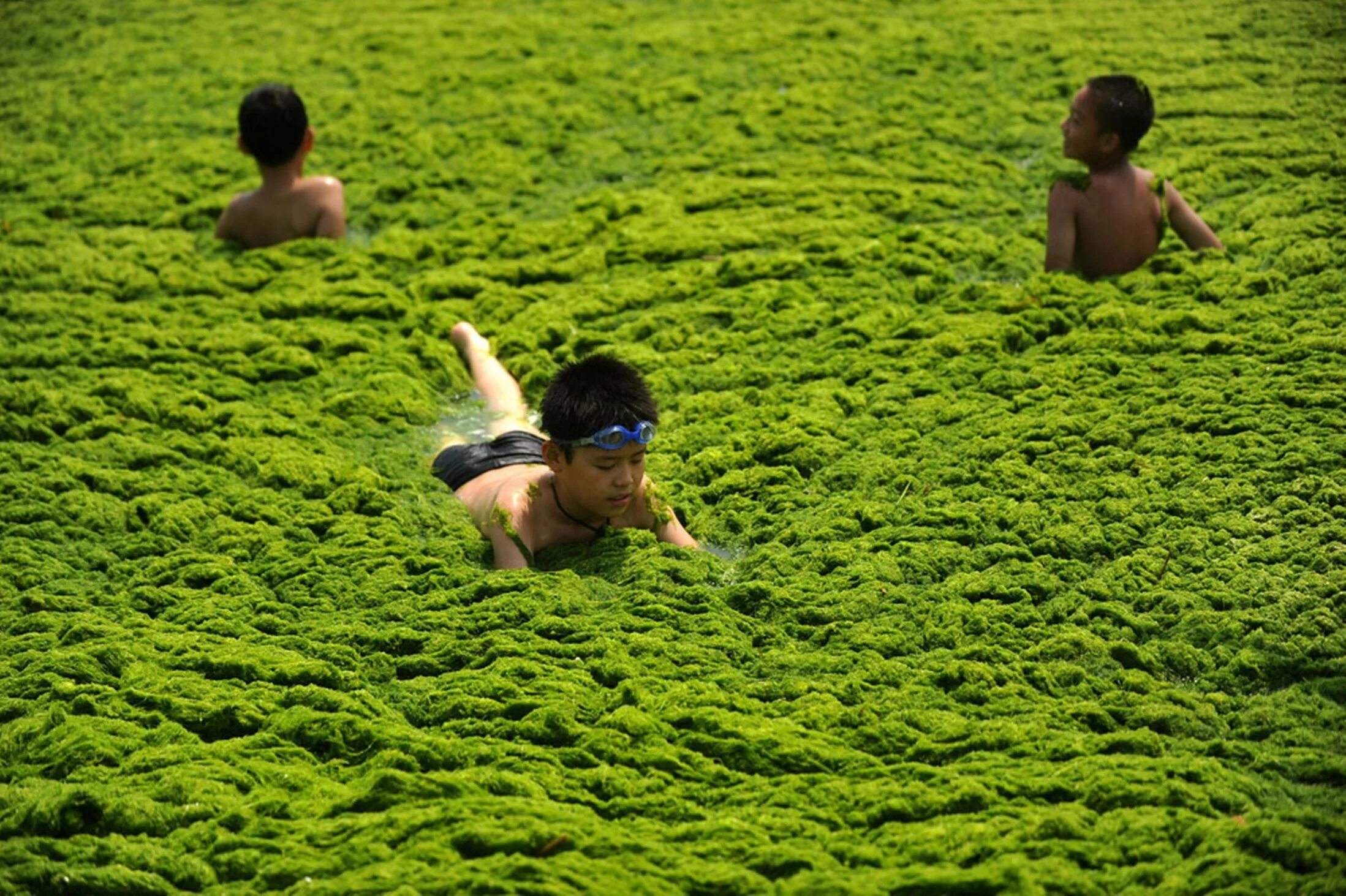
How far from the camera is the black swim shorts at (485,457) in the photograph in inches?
201

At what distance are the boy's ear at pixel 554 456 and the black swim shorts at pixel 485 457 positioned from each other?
48 cm

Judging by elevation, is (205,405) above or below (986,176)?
below

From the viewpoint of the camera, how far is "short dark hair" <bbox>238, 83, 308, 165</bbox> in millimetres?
6816

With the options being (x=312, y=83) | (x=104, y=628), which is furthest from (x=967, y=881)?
(x=312, y=83)

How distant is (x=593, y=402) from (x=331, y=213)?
302cm

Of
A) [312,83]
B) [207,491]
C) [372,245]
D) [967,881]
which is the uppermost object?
[312,83]

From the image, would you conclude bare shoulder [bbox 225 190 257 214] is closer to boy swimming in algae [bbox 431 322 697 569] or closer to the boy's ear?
boy swimming in algae [bbox 431 322 697 569]

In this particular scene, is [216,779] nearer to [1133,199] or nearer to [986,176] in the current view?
[1133,199]

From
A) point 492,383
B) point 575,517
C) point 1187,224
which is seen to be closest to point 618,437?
point 575,517

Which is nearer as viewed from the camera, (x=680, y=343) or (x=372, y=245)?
(x=680, y=343)

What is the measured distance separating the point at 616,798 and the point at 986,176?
4.58 m

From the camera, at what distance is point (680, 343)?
234 inches

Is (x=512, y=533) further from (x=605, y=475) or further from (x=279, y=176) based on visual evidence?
(x=279, y=176)

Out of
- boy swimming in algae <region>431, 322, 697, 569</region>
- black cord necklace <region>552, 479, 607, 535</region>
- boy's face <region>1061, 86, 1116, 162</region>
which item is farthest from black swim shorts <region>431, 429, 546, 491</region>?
boy's face <region>1061, 86, 1116, 162</region>
